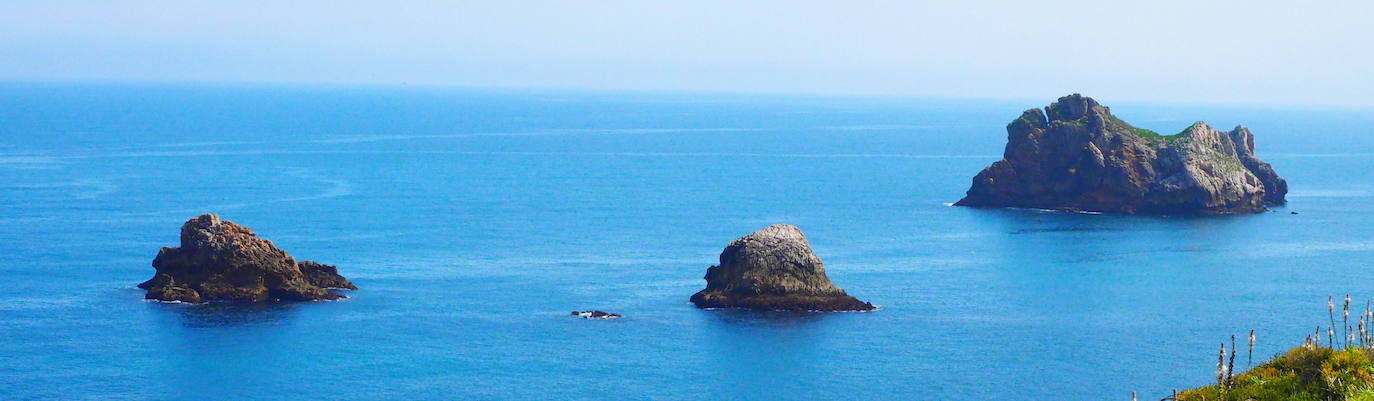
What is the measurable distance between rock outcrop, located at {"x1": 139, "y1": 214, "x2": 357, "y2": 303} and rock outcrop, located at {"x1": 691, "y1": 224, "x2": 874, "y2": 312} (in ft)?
90.8

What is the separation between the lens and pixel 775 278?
10669cm

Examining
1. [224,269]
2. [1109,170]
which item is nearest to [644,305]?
[224,269]

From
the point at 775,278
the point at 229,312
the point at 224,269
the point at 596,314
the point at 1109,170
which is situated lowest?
the point at 229,312

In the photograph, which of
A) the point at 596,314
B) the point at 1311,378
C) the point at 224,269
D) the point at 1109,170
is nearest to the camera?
the point at 1311,378

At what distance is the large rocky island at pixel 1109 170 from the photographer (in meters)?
168

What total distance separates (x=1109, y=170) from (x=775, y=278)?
239ft

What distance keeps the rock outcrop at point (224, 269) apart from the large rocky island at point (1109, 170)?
284 ft

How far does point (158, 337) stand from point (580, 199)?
295 feet

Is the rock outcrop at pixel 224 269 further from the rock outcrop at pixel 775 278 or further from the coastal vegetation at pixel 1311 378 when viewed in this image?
the coastal vegetation at pixel 1311 378

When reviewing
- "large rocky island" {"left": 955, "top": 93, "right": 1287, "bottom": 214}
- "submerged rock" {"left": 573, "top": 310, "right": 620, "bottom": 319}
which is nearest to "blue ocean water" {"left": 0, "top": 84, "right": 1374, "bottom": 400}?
"submerged rock" {"left": 573, "top": 310, "right": 620, "bottom": 319}

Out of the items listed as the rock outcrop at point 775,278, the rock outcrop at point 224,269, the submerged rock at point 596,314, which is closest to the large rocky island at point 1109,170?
the rock outcrop at point 775,278

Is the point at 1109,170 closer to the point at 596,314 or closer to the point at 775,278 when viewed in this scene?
the point at 775,278

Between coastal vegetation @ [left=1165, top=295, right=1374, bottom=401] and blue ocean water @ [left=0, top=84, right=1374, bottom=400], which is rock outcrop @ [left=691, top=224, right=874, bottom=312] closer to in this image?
blue ocean water @ [left=0, top=84, right=1374, bottom=400]

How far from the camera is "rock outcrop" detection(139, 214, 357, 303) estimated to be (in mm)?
105688
